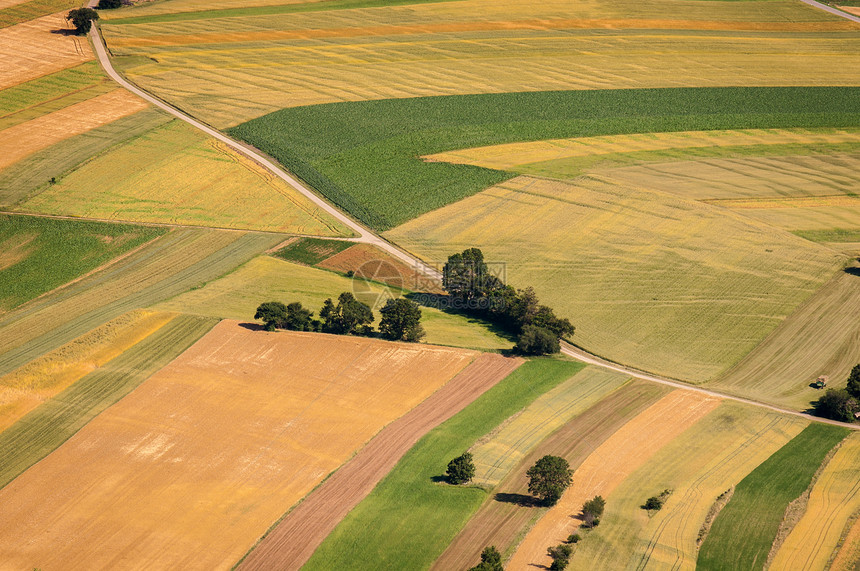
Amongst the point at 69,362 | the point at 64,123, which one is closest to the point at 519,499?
the point at 69,362

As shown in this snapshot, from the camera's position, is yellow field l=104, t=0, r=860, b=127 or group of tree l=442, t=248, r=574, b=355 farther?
yellow field l=104, t=0, r=860, b=127

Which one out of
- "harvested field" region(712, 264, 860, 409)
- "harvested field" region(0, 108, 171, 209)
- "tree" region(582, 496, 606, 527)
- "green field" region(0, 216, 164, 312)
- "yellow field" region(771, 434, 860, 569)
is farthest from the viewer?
"harvested field" region(0, 108, 171, 209)

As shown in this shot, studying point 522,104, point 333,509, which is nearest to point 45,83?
point 522,104

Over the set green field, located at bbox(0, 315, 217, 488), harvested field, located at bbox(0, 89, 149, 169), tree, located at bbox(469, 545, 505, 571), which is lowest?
tree, located at bbox(469, 545, 505, 571)

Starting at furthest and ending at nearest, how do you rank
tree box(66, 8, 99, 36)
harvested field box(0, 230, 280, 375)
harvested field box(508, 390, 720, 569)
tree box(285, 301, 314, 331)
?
tree box(66, 8, 99, 36) → harvested field box(0, 230, 280, 375) → tree box(285, 301, 314, 331) → harvested field box(508, 390, 720, 569)

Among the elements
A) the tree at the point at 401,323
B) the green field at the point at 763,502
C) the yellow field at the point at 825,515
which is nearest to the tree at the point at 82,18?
the tree at the point at 401,323

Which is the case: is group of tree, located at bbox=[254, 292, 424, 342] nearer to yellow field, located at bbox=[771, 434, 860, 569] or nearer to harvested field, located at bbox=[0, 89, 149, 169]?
yellow field, located at bbox=[771, 434, 860, 569]

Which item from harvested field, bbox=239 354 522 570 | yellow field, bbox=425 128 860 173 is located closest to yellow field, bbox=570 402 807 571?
harvested field, bbox=239 354 522 570

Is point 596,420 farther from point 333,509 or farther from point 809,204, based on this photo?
point 809,204
